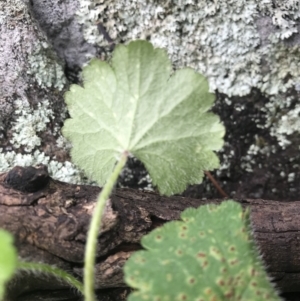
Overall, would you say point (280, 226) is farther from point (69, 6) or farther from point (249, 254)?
point (69, 6)

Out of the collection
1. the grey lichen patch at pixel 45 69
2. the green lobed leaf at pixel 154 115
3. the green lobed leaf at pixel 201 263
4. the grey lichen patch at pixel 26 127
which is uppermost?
the grey lichen patch at pixel 45 69

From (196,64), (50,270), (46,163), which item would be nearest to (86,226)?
(50,270)

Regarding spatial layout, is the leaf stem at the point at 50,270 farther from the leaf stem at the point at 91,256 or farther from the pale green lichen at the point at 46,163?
the pale green lichen at the point at 46,163

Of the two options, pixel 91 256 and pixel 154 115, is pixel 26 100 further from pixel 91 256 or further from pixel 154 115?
pixel 91 256

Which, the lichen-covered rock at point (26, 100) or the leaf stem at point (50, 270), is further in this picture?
the lichen-covered rock at point (26, 100)

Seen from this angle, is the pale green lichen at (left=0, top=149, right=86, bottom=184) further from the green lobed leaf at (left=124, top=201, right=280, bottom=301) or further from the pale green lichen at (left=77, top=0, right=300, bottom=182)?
the green lobed leaf at (left=124, top=201, right=280, bottom=301)

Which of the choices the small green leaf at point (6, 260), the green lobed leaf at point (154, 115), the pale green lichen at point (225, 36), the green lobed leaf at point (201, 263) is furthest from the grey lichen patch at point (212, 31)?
the small green leaf at point (6, 260)

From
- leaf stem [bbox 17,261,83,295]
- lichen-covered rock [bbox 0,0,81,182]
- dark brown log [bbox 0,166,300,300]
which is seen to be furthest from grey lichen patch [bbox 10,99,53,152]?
leaf stem [bbox 17,261,83,295]
